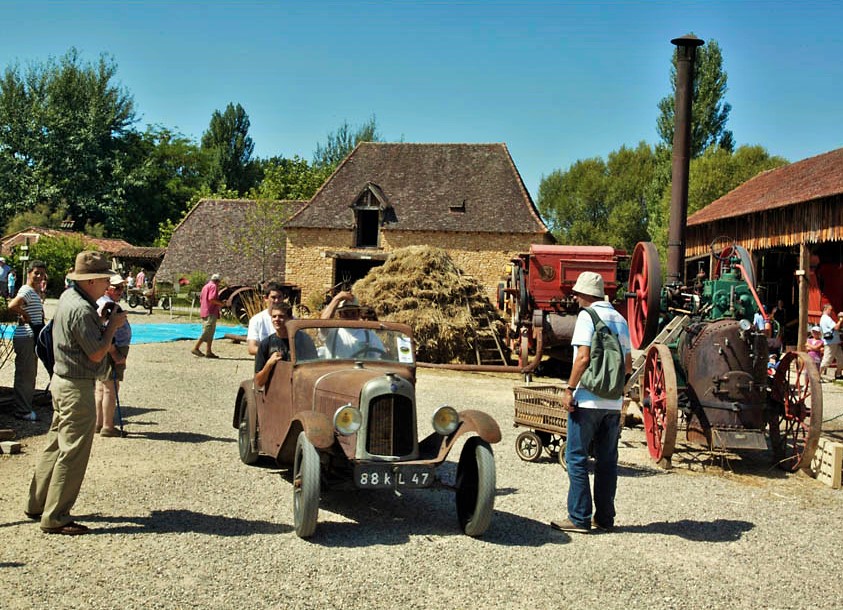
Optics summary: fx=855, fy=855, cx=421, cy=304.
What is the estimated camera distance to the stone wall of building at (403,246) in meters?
32.6

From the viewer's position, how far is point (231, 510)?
6633 mm

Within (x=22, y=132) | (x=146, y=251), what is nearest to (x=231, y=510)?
(x=146, y=251)

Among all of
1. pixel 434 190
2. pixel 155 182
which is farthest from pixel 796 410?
pixel 155 182

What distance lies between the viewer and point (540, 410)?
8930mm

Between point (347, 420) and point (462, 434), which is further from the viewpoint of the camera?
point (462, 434)

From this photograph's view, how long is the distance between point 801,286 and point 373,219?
59.2 ft

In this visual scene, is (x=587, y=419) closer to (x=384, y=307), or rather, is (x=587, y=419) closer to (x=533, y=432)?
(x=533, y=432)

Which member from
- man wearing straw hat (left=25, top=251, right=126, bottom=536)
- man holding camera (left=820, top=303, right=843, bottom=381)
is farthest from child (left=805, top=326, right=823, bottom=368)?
man wearing straw hat (left=25, top=251, right=126, bottom=536)

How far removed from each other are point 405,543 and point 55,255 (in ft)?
127

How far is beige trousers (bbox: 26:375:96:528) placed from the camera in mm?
5781

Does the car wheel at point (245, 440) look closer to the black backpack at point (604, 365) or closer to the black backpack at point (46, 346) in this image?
the black backpack at point (46, 346)

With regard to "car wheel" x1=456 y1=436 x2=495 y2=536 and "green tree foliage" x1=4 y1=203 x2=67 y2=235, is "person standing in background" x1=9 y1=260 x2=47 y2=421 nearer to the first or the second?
"car wheel" x1=456 y1=436 x2=495 y2=536

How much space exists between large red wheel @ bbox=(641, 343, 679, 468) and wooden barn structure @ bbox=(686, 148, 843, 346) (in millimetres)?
10174

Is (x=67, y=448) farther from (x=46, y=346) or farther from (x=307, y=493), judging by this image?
(x=46, y=346)
